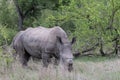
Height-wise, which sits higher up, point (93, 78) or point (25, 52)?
point (93, 78)

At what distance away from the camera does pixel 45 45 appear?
1248cm

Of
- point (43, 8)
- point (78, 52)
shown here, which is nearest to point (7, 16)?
point (43, 8)

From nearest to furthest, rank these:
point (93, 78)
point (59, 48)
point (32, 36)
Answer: point (93, 78) < point (59, 48) < point (32, 36)

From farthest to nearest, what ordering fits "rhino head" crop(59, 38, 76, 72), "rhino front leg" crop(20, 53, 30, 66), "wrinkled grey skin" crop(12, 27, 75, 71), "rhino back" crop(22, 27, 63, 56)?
"rhino front leg" crop(20, 53, 30, 66) < "rhino back" crop(22, 27, 63, 56) < "wrinkled grey skin" crop(12, 27, 75, 71) < "rhino head" crop(59, 38, 76, 72)

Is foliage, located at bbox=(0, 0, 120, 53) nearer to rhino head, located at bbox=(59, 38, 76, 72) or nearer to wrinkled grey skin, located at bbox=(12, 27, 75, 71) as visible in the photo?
wrinkled grey skin, located at bbox=(12, 27, 75, 71)

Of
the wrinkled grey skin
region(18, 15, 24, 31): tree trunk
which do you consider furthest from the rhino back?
region(18, 15, 24, 31): tree trunk

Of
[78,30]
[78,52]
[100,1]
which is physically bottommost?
[78,52]

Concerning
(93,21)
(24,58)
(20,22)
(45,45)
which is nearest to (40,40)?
(45,45)

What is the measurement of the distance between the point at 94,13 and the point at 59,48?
16.3 ft

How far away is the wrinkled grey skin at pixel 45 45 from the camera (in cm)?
1158

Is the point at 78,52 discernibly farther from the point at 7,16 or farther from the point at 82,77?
the point at 82,77

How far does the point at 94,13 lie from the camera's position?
53.7 feet

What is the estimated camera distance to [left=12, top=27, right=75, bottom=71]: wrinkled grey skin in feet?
38.0

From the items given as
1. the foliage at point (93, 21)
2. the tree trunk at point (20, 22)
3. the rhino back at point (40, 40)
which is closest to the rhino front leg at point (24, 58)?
the rhino back at point (40, 40)
